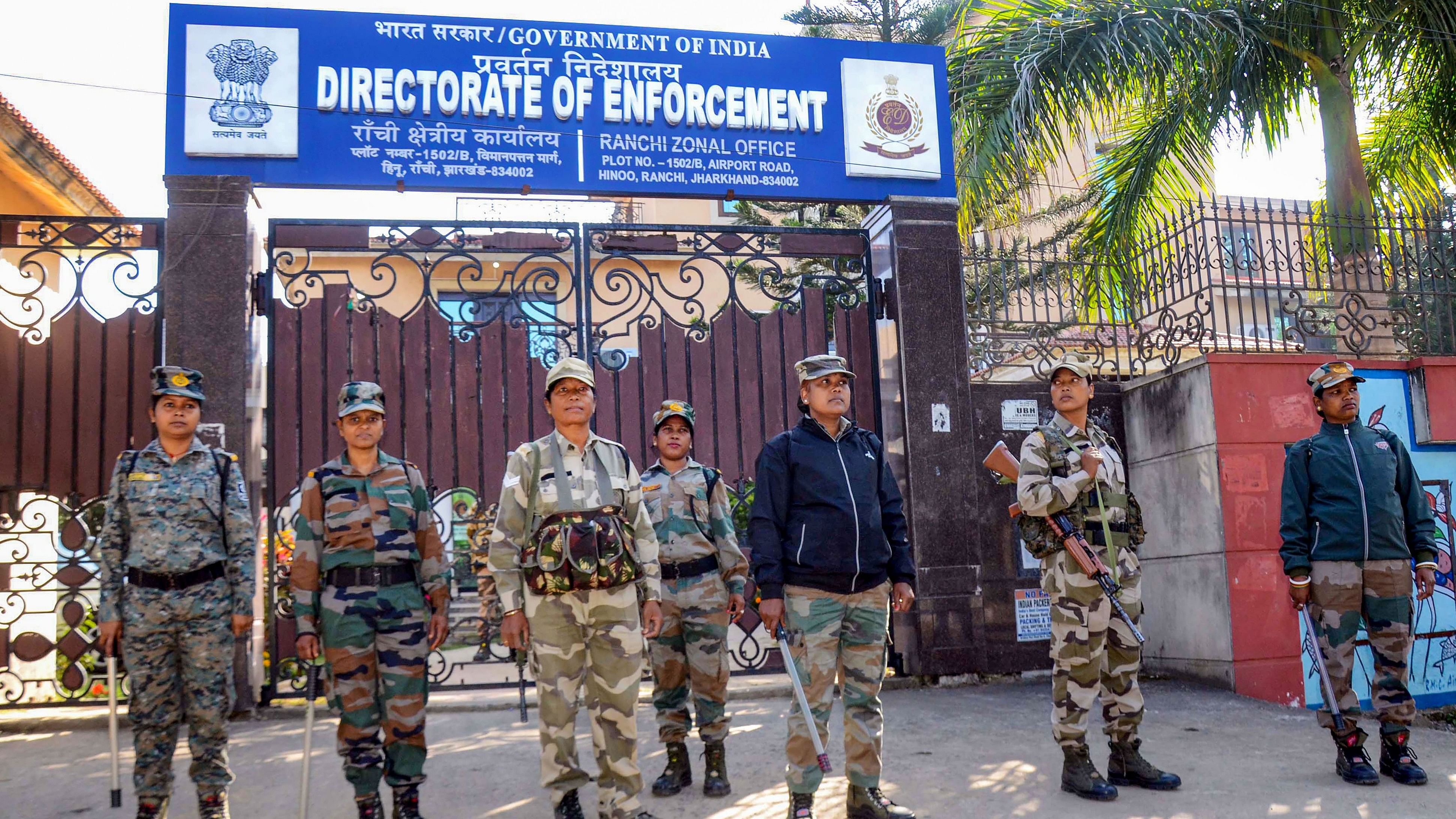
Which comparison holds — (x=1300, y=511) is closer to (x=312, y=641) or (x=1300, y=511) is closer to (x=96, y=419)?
(x=312, y=641)

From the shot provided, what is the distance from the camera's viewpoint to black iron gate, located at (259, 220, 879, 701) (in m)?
6.87

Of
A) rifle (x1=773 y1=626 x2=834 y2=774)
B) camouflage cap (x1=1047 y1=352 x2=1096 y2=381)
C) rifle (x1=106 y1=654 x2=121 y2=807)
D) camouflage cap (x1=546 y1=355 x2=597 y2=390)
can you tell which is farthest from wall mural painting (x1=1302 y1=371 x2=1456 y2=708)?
rifle (x1=106 y1=654 x2=121 y2=807)

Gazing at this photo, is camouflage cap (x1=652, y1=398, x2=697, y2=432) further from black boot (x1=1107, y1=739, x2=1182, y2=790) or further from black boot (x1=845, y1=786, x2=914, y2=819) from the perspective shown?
black boot (x1=1107, y1=739, x2=1182, y2=790)

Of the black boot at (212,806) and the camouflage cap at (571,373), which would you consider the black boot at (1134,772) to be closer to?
the camouflage cap at (571,373)

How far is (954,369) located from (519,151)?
3402 mm

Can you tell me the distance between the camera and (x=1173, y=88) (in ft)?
31.9

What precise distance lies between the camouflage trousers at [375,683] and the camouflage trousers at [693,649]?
118 centimetres

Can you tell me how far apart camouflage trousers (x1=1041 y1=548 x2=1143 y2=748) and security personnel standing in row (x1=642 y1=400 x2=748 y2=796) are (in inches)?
56.2

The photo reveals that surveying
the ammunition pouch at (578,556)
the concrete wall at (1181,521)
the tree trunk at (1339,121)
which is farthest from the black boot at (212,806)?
the tree trunk at (1339,121)

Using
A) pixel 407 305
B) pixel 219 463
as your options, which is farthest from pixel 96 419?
pixel 407 305

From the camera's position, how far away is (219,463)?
4.57m

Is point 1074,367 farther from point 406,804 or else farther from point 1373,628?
point 406,804

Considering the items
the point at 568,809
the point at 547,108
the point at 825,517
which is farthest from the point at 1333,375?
the point at 547,108

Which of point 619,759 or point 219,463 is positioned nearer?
point 619,759
